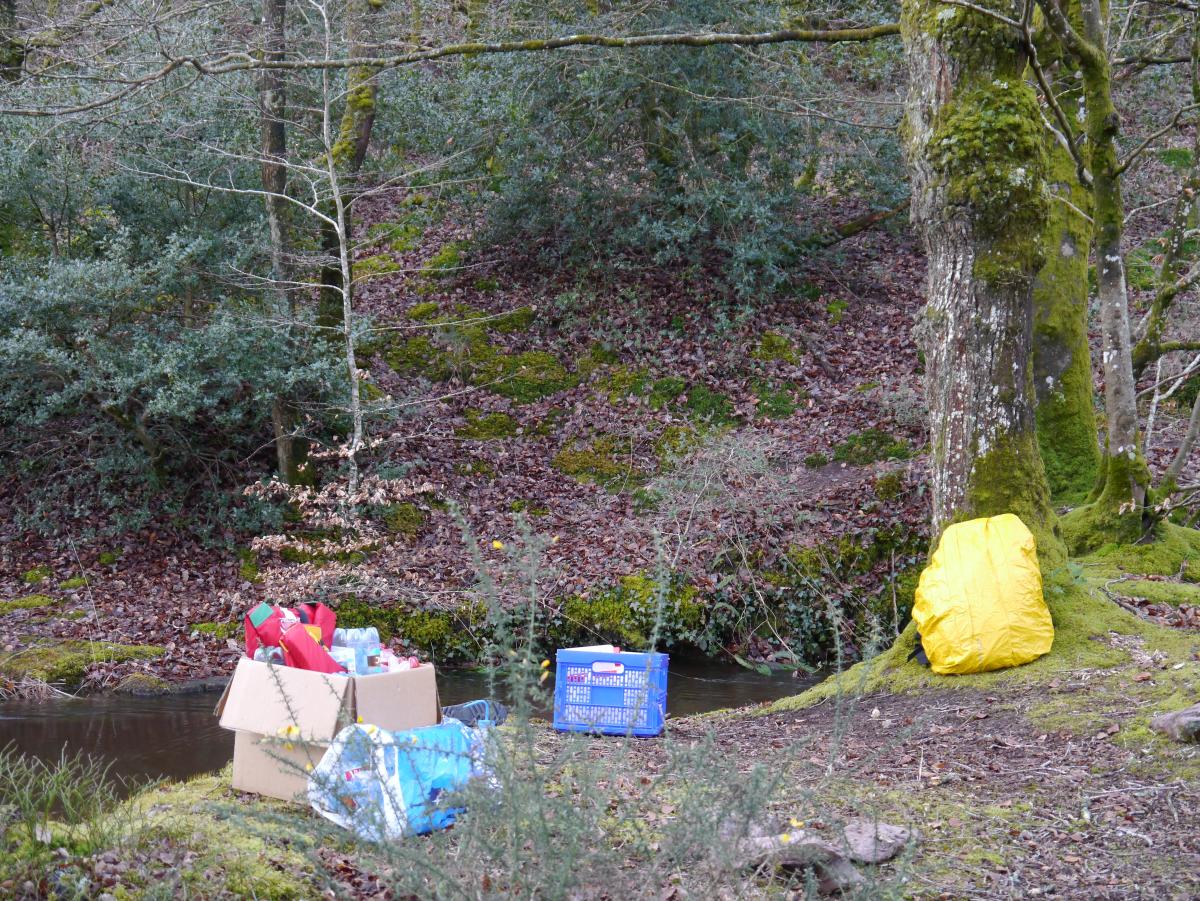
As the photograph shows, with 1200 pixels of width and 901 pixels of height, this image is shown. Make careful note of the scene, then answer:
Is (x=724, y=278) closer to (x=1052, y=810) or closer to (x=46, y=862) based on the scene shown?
(x=1052, y=810)

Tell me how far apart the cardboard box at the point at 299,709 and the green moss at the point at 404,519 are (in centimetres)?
579

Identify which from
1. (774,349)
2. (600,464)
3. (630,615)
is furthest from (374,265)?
(630,615)

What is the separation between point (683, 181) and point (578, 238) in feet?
5.16

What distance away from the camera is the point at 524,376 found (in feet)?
41.5

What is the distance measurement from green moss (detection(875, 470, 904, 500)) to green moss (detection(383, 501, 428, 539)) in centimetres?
448

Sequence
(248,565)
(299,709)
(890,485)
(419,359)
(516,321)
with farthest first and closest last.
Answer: (516,321) < (419,359) < (248,565) < (890,485) < (299,709)

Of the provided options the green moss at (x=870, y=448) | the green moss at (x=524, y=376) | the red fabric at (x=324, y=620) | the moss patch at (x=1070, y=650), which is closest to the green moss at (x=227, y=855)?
the red fabric at (x=324, y=620)

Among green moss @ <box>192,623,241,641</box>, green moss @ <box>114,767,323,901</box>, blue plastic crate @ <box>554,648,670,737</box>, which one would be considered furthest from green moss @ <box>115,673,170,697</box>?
green moss @ <box>114,767,323,901</box>

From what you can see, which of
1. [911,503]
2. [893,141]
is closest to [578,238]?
[893,141]

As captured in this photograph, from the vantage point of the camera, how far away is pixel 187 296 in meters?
10.2

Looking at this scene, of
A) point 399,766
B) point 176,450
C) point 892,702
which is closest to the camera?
point 399,766

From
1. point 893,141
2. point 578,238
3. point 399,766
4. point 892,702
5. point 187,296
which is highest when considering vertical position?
point 893,141

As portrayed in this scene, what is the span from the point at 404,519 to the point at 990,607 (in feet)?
20.7

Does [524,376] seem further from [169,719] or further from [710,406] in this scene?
[169,719]
